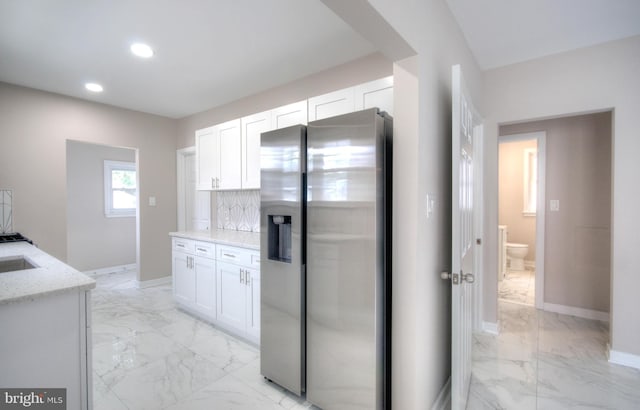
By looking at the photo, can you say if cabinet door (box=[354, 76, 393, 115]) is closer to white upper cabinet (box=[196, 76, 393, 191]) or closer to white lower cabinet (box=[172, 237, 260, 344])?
white upper cabinet (box=[196, 76, 393, 191])

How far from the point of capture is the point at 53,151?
11.5 feet

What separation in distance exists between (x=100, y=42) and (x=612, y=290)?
4617 mm

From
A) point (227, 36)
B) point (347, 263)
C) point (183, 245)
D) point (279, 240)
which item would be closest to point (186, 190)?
point (183, 245)

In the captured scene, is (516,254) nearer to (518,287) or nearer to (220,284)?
(518,287)

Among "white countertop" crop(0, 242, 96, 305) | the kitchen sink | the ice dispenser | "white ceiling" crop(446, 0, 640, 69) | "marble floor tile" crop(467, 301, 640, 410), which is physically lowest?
"marble floor tile" crop(467, 301, 640, 410)

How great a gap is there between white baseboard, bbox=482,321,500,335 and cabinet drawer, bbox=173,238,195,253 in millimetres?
3168

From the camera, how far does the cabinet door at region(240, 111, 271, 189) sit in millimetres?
2982

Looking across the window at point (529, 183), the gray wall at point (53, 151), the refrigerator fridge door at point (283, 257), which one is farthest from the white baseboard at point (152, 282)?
the window at point (529, 183)

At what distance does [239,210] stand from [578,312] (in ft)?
13.8

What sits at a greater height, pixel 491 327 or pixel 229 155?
pixel 229 155

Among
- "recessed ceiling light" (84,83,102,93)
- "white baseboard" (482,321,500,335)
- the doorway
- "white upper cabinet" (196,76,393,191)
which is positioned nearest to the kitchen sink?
"white upper cabinet" (196,76,393,191)

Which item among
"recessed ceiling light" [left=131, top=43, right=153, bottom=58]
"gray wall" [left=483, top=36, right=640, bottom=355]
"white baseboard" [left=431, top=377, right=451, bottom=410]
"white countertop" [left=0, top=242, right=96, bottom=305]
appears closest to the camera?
"white countertop" [left=0, top=242, right=96, bottom=305]

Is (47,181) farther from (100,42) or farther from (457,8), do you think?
(457,8)

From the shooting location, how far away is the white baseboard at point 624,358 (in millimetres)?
2281
